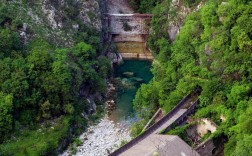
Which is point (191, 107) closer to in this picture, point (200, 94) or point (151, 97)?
point (200, 94)

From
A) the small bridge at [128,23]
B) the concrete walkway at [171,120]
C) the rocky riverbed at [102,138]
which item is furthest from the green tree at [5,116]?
the small bridge at [128,23]

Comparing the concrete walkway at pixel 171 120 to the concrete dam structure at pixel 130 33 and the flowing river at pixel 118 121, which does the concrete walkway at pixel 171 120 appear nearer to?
the flowing river at pixel 118 121

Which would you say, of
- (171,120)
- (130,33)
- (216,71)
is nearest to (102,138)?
(171,120)

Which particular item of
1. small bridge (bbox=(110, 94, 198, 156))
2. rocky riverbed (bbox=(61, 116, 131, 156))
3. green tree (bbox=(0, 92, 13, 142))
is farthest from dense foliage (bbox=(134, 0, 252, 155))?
green tree (bbox=(0, 92, 13, 142))

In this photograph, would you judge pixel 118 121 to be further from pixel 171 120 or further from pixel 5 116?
pixel 5 116

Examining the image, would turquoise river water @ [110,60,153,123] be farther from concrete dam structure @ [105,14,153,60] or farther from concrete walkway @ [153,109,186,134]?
concrete walkway @ [153,109,186,134]

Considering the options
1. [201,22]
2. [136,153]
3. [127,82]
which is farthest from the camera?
[127,82]

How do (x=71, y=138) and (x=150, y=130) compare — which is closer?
(x=150, y=130)

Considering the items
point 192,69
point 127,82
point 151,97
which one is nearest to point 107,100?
point 127,82
